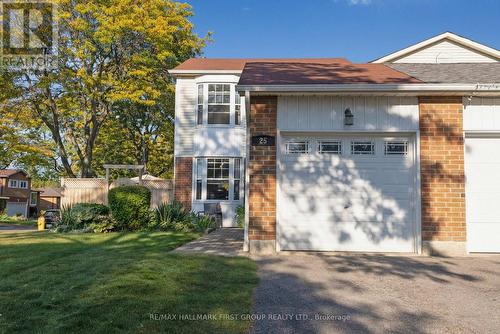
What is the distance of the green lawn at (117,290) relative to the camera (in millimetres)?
3699

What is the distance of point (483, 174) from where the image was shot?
8.01 metres

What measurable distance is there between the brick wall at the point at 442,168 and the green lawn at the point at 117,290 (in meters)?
3.88

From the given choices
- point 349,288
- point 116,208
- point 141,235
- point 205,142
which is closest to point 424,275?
point 349,288

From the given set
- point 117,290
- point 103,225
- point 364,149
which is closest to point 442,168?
point 364,149

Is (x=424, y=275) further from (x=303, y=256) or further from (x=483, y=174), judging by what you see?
(x=483, y=174)

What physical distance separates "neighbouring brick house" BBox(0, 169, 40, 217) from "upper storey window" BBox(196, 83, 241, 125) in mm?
35983

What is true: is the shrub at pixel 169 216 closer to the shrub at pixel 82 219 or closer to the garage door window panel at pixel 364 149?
the shrub at pixel 82 219

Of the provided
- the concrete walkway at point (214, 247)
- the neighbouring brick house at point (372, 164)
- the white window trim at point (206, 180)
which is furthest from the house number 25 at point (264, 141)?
the white window trim at point (206, 180)

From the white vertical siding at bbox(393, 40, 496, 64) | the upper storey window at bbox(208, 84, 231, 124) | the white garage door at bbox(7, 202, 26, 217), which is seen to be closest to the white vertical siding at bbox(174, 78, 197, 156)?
the upper storey window at bbox(208, 84, 231, 124)

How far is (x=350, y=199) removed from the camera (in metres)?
7.95

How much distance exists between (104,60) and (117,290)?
766 inches

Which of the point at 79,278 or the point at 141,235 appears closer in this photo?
the point at 79,278

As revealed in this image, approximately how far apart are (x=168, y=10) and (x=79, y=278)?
20439 millimetres

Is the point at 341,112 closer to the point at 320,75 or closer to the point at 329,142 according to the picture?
the point at 329,142
